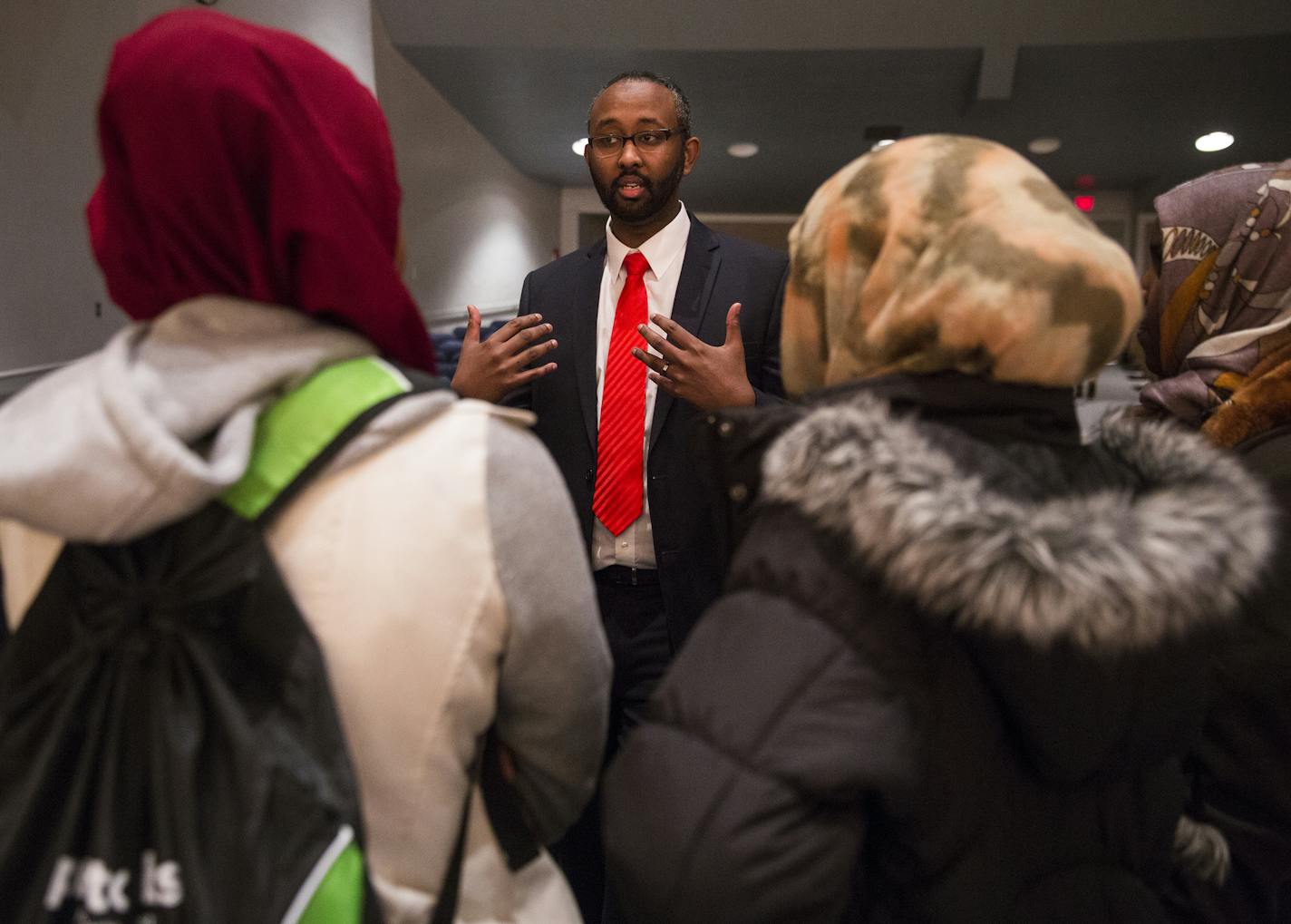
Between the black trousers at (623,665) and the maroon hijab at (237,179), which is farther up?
the maroon hijab at (237,179)

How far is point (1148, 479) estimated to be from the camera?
2.89ft

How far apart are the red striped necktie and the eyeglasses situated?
0.33 meters

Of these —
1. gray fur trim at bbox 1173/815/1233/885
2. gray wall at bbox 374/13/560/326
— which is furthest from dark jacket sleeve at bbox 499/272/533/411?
gray wall at bbox 374/13/560/326

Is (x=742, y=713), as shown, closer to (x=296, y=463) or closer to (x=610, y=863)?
(x=610, y=863)

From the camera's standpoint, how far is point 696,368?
4.95ft

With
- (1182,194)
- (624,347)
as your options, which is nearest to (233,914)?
(624,347)

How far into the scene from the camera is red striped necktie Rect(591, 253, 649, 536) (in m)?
1.65

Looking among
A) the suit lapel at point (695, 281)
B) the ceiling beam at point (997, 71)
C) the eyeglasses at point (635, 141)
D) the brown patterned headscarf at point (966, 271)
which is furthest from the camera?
the ceiling beam at point (997, 71)

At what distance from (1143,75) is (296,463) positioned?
→ 17.6 feet

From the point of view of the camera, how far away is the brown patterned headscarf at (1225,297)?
4.32ft

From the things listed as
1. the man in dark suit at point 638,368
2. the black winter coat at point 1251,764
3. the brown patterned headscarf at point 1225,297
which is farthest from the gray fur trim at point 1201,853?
→ the man in dark suit at point 638,368

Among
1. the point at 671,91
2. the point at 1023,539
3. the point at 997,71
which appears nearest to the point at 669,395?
the point at 671,91

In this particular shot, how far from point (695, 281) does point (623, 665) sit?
2.49ft

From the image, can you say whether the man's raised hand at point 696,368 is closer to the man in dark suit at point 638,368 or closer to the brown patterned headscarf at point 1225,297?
the man in dark suit at point 638,368
